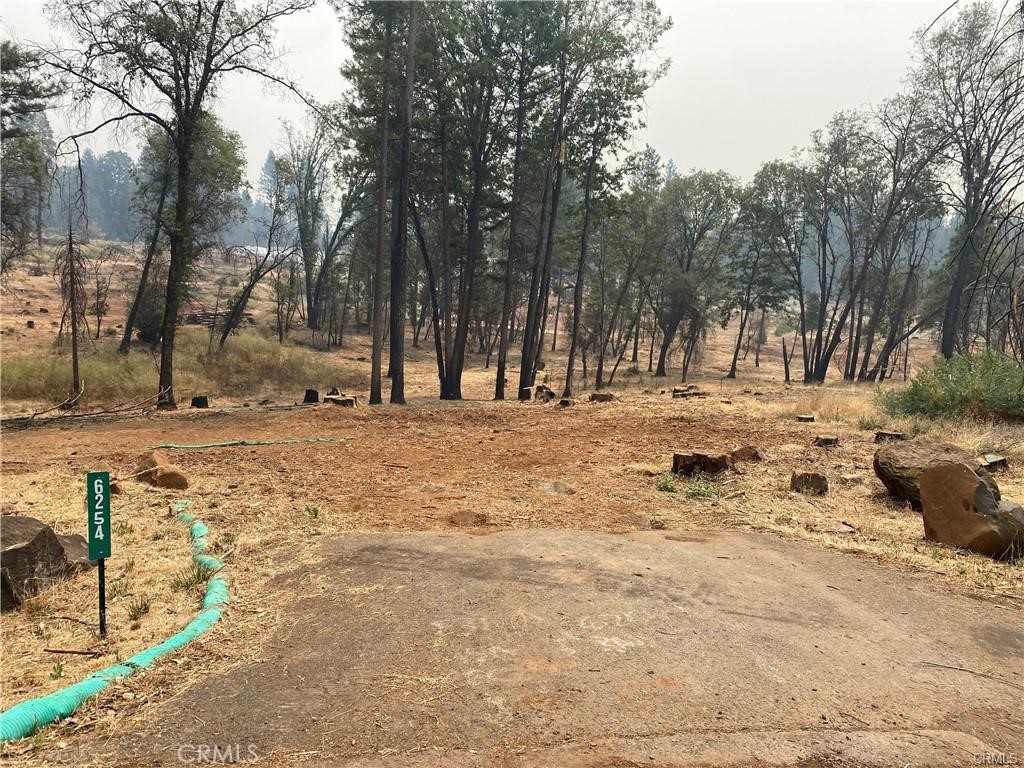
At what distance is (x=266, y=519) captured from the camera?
19.0 ft

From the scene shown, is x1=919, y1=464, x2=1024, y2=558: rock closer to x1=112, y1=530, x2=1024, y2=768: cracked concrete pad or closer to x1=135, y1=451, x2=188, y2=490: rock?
x1=112, y1=530, x2=1024, y2=768: cracked concrete pad

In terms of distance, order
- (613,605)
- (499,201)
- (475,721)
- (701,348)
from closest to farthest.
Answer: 1. (475,721)
2. (613,605)
3. (499,201)
4. (701,348)

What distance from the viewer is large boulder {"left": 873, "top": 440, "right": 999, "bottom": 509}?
6387 mm

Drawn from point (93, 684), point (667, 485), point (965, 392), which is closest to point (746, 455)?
point (667, 485)

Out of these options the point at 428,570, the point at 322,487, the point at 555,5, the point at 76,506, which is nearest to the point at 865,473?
the point at 428,570

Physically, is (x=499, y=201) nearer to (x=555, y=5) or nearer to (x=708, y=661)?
(x=555, y=5)

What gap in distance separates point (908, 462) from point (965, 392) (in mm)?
6330

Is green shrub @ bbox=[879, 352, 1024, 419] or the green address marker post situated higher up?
green shrub @ bbox=[879, 352, 1024, 419]

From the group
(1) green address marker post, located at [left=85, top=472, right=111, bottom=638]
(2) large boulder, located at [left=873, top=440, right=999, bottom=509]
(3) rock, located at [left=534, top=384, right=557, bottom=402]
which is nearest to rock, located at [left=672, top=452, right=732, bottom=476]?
(2) large boulder, located at [left=873, top=440, right=999, bottom=509]

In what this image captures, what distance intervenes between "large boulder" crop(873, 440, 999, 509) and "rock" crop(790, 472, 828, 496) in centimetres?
62

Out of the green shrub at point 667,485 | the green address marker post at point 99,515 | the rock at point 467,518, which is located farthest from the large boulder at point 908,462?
the green address marker post at point 99,515

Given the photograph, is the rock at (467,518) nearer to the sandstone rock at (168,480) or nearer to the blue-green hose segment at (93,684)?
the blue-green hose segment at (93,684)

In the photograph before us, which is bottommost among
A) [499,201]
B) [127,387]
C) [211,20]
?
[127,387]

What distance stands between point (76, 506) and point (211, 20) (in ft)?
42.9
